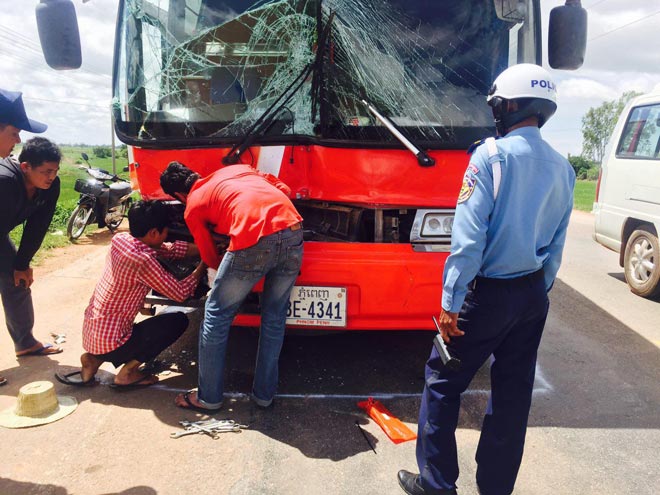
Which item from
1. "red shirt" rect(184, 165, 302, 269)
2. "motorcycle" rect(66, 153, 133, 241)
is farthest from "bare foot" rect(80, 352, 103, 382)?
"motorcycle" rect(66, 153, 133, 241)

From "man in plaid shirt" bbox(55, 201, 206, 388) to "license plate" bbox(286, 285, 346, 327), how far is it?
2.17ft

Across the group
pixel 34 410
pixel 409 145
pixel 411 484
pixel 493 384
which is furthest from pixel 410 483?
pixel 34 410

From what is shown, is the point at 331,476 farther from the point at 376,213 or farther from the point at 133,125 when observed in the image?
the point at 133,125

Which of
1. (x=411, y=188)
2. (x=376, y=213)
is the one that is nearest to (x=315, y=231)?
(x=376, y=213)

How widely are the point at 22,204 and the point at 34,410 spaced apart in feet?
4.72

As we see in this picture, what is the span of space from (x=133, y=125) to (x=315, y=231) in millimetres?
1568

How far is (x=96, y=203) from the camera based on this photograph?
29.7 ft

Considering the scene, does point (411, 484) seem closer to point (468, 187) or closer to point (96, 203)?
point (468, 187)

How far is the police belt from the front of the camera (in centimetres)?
221

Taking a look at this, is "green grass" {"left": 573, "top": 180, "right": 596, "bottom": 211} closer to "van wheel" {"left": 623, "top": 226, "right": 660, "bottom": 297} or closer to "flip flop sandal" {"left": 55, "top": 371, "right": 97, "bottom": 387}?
"van wheel" {"left": 623, "top": 226, "right": 660, "bottom": 297}

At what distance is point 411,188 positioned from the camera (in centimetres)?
334

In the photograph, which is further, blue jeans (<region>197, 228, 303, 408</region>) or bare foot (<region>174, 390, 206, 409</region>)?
bare foot (<region>174, 390, 206, 409</region>)

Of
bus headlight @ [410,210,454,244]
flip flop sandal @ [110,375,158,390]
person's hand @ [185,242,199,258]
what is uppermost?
bus headlight @ [410,210,454,244]

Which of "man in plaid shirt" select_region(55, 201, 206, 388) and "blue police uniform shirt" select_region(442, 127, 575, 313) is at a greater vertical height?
"blue police uniform shirt" select_region(442, 127, 575, 313)
